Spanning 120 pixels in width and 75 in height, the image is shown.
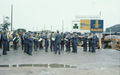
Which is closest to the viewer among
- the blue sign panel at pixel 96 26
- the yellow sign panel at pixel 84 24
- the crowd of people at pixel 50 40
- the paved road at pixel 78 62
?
the paved road at pixel 78 62

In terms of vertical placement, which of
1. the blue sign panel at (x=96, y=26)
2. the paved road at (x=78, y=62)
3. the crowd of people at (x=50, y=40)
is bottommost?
the paved road at (x=78, y=62)

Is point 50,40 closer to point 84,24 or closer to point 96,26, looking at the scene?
point 84,24

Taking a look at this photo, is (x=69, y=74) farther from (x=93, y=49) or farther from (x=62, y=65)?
(x=93, y=49)

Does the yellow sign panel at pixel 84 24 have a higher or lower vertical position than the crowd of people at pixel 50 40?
higher

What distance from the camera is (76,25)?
21281 mm

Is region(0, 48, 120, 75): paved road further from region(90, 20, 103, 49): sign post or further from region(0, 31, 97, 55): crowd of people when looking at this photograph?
region(90, 20, 103, 49): sign post

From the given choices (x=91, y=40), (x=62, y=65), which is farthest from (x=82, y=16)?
(x=62, y=65)

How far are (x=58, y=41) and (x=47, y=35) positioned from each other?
2433mm

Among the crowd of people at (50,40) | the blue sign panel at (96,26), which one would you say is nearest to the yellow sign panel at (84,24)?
the blue sign panel at (96,26)

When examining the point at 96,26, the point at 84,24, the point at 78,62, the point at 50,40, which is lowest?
the point at 78,62

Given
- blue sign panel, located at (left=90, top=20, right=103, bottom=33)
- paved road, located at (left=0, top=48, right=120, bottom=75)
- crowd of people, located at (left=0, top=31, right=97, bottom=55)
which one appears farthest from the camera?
blue sign panel, located at (left=90, top=20, right=103, bottom=33)

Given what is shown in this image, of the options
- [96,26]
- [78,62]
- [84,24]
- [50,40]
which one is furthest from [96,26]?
[78,62]

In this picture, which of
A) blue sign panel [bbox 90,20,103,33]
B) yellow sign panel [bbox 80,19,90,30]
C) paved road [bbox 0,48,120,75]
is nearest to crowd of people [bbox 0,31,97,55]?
paved road [bbox 0,48,120,75]

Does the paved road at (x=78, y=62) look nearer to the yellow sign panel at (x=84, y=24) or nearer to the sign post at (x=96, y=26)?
the sign post at (x=96, y=26)
